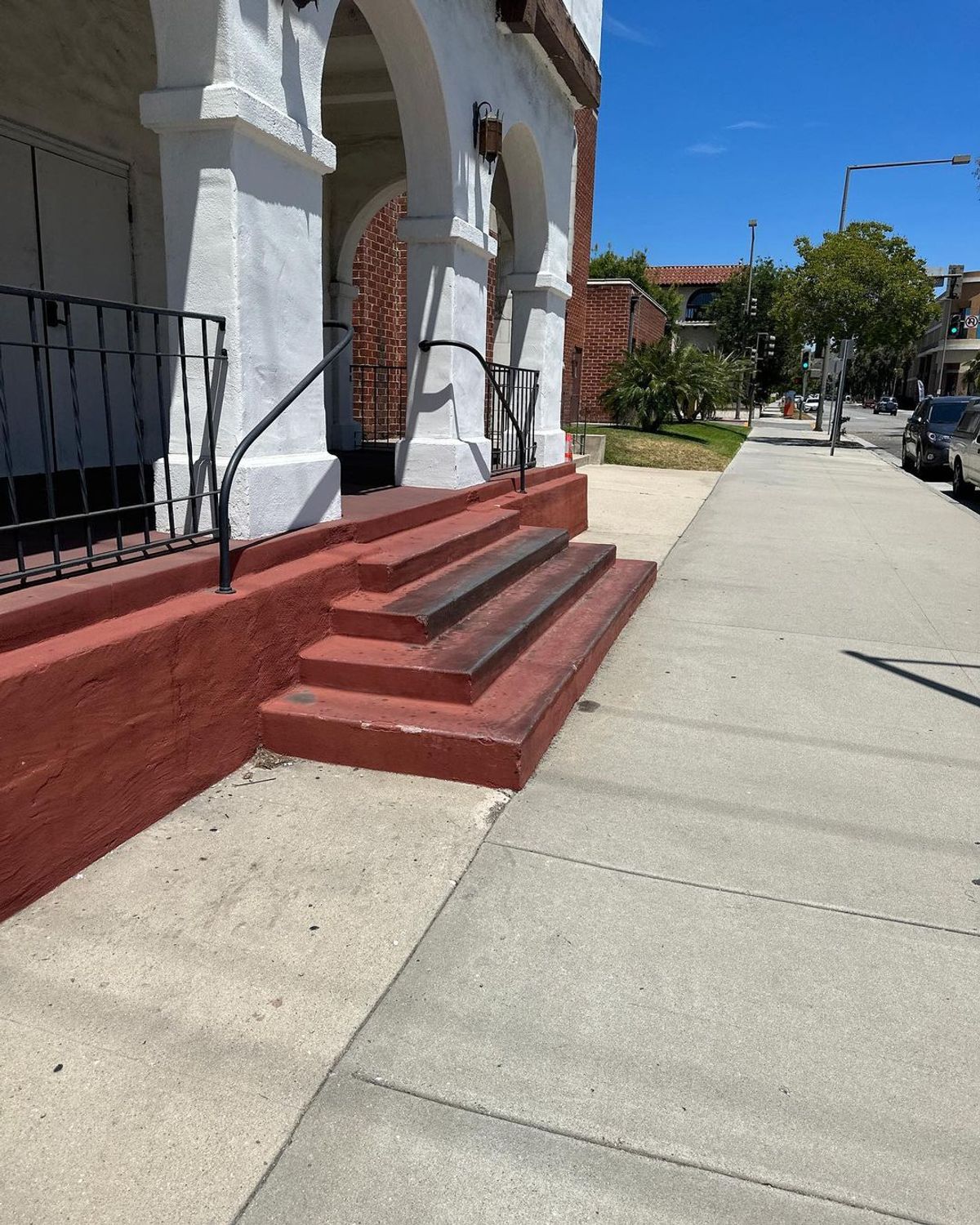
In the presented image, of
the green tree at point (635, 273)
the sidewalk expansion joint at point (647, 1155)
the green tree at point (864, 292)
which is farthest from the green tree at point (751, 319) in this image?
the sidewalk expansion joint at point (647, 1155)

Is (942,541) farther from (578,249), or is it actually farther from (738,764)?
(578,249)

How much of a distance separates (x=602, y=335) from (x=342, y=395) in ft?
56.2

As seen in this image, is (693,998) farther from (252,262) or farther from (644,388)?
(644,388)

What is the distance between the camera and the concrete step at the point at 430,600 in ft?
14.3

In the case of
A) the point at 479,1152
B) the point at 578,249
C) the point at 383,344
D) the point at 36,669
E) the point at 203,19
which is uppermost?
the point at 578,249

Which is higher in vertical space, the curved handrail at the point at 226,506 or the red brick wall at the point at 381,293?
the red brick wall at the point at 381,293

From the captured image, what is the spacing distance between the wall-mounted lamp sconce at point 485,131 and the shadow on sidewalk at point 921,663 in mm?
4285

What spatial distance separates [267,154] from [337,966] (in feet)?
11.1

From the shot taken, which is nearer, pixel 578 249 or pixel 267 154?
pixel 267 154

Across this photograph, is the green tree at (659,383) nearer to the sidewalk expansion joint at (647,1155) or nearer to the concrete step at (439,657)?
the concrete step at (439,657)

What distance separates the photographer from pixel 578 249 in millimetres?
18547

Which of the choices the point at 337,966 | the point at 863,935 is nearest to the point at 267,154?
the point at 337,966

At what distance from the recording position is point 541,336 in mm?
8852

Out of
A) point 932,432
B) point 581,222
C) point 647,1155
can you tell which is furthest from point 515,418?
point 932,432
